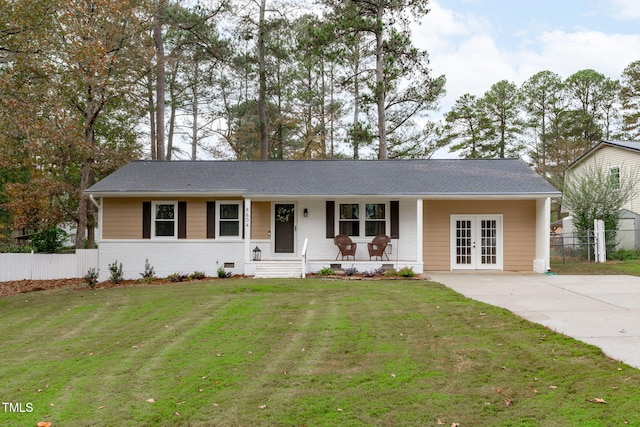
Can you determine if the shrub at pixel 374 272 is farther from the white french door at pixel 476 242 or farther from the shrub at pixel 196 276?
the shrub at pixel 196 276

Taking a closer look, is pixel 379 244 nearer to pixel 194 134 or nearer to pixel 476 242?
pixel 476 242

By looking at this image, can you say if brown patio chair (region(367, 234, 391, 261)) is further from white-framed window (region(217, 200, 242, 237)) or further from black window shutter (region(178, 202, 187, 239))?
black window shutter (region(178, 202, 187, 239))

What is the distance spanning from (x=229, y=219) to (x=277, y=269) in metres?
2.57

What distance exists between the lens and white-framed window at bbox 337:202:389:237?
15.4 m

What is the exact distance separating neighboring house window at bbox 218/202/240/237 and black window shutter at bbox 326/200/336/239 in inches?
119

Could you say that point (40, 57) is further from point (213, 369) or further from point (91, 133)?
point (213, 369)

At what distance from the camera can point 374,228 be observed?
1547cm

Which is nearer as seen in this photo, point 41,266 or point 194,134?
point 41,266

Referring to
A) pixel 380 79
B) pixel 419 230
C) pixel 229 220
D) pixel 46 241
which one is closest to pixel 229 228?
pixel 229 220

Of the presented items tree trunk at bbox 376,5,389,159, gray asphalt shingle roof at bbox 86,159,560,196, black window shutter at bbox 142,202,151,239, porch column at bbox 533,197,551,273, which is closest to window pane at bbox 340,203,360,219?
gray asphalt shingle roof at bbox 86,159,560,196

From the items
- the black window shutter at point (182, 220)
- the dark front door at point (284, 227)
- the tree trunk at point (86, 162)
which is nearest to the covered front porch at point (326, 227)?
the dark front door at point (284, 227)

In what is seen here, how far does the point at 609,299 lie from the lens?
29.5ft

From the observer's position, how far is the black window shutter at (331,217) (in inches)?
605

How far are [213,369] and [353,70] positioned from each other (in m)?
24.3
